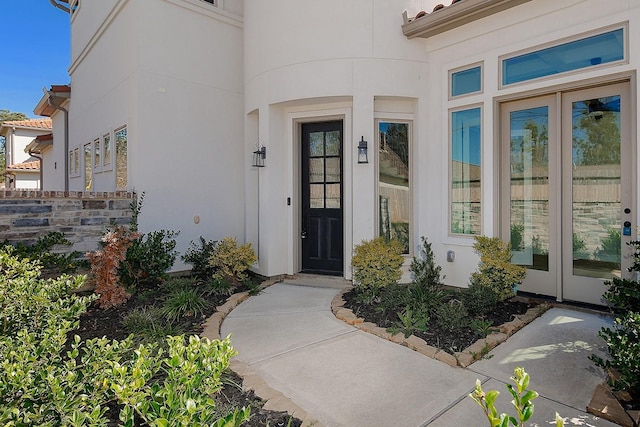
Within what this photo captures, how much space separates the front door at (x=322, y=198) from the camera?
638 centimetres

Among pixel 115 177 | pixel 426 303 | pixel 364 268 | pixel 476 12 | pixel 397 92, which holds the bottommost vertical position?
pixel 426 303

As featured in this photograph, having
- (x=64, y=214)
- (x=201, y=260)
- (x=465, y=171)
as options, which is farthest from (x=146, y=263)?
(x=465, y=171)

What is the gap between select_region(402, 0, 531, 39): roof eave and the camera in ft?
15.7

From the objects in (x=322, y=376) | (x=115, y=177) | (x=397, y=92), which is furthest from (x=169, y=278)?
(x=397, y=92)

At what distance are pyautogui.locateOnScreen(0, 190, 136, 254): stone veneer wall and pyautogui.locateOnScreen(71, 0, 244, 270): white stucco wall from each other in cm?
45

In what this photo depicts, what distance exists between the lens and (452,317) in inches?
153

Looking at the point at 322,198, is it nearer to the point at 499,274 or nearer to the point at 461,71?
the point at 461,71

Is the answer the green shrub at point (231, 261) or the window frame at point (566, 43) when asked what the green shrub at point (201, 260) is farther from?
the window frame at point (566, 43)

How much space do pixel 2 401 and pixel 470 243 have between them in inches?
207

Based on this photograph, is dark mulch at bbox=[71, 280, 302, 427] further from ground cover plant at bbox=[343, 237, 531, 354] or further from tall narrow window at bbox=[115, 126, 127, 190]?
tall narrow window at bbox=[115, 126, 127, 190]

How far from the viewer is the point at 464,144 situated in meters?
5.60

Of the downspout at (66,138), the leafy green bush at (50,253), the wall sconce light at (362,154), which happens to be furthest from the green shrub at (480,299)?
the downspout at (66,138)

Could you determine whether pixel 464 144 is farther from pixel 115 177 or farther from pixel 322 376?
pixel 115 177

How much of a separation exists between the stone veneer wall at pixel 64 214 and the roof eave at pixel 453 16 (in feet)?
17.1
